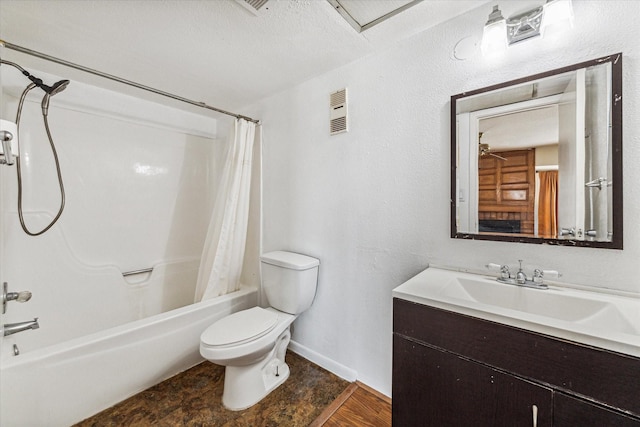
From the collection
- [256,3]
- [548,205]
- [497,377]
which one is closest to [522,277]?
[548,205]

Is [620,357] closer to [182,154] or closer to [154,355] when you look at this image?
[154,355]

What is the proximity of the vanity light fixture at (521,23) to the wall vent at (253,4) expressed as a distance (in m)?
0.98

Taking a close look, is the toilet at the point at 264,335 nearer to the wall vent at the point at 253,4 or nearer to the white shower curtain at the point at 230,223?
the white shower curtain at the point at 230,223

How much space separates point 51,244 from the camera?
5.78 ft

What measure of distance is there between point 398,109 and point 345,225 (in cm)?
75

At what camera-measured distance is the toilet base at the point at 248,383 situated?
1416mm

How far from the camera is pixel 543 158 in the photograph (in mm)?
1069

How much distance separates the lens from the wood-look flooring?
1311 millimetres

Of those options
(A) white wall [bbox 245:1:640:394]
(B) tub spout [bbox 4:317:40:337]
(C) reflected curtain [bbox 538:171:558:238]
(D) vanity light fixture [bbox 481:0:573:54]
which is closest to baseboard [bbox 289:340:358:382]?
(A) white wall [bbox 245:1:640:394]

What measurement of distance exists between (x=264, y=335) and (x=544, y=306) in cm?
132

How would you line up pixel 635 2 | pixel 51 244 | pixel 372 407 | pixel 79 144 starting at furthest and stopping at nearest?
pixel 79 144 → pixel 51 244 → pixel 372 407 → pixel 635 2

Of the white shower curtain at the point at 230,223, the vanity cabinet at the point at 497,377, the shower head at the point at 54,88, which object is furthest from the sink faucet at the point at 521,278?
the shower head at the point at 54,88

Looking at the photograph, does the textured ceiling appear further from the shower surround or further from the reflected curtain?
the reflected curtain

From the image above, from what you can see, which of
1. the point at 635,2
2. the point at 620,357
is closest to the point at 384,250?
the point at 620,357
